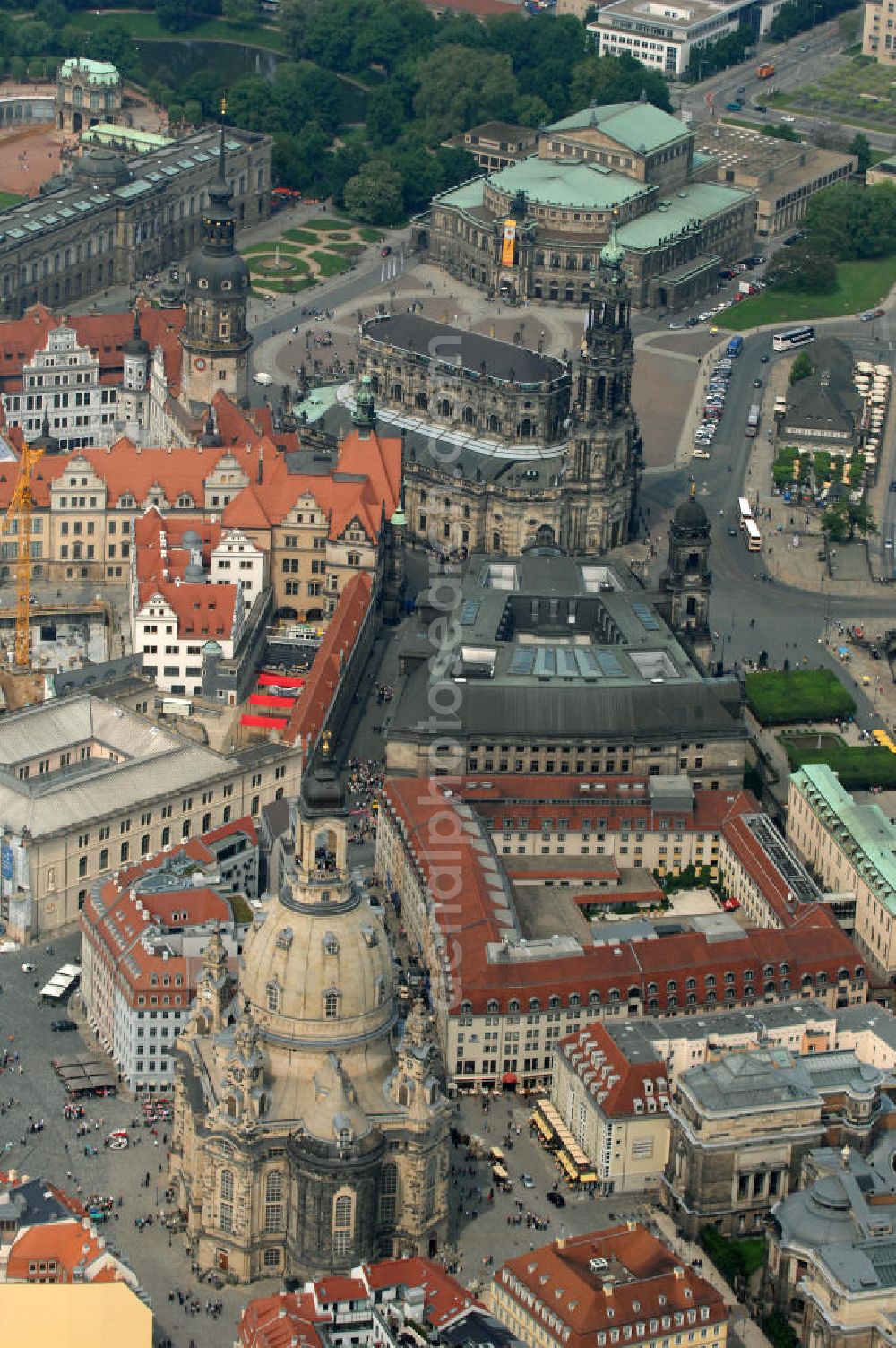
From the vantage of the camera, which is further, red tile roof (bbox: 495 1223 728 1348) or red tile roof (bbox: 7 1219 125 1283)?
red tile roof (bbox: 495 1223 728 1348)

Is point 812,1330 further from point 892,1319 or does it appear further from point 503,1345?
point 503,1345

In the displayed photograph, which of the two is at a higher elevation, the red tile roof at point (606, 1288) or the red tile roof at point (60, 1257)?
the red tile roof at point (60, 1257)

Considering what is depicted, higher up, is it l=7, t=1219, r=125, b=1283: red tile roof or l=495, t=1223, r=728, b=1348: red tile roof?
l=7, t=1219, r=125, b=1283: red tile roof

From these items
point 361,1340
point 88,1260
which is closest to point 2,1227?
point 88,1260

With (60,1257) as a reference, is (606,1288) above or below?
below

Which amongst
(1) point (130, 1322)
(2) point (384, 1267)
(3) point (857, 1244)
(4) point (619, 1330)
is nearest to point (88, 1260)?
(1) point (130, 1322)

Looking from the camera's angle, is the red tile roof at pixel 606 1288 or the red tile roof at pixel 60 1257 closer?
the red tile roof at pixel 60 1257

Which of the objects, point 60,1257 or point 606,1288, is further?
point 606,1288
